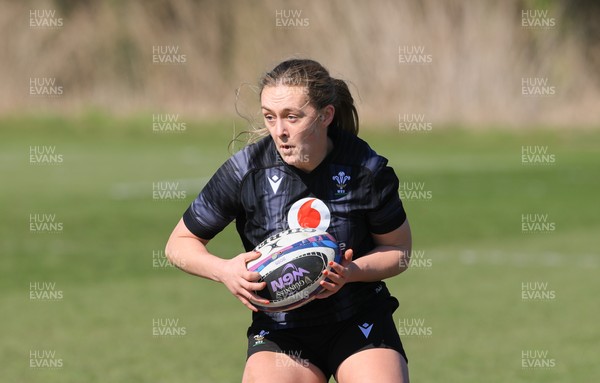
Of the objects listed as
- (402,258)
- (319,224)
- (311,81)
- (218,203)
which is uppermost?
(311,81)

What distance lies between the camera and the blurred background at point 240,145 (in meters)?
10.2

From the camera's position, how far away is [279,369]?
591 centimetres

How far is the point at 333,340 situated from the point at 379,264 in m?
0.47

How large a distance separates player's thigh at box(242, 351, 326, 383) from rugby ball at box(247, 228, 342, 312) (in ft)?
1.11

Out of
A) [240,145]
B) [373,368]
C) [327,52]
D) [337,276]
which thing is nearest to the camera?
[337,276]

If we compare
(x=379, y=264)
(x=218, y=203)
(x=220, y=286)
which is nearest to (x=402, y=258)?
(x=379, y=264)

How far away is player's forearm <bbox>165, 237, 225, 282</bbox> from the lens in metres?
5.88

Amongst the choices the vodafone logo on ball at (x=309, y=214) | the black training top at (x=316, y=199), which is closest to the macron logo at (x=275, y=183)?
the black training top at (x=316, y=199)

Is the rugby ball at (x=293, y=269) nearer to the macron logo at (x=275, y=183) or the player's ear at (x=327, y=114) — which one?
the macron logo at (x=275, y=183)

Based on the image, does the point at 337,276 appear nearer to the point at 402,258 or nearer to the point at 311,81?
the point at 402,258

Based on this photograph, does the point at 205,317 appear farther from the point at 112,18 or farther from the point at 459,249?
the point at 112,18

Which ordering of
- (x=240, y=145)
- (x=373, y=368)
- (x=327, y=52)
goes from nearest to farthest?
(x=373, y=368)
(x=240, y=145)
(x=327, y=52)

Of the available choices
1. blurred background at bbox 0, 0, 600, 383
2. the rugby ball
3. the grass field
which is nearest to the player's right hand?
the rugby ball

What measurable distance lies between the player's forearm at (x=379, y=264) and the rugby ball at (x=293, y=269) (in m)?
0.13
